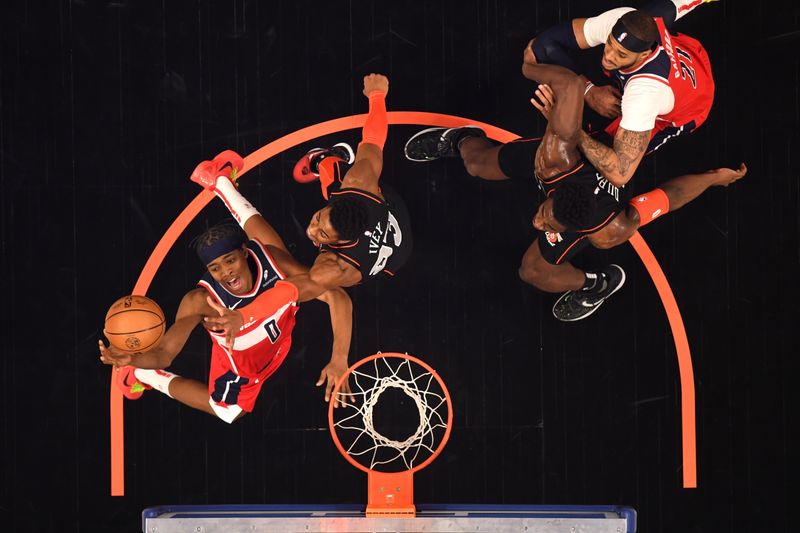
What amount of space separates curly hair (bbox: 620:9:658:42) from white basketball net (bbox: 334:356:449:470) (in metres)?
2.82

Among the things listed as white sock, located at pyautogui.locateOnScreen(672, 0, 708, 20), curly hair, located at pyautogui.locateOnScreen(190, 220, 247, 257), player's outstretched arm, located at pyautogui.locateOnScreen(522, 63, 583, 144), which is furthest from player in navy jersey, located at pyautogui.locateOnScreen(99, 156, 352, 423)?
white sock, located at pyautogui.locateOnScreen(672, 0, 708, 20)

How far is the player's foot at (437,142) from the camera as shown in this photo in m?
5.13

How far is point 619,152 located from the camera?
4.22m

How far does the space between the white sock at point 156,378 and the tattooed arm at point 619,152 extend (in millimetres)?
3435

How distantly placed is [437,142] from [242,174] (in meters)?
1.59

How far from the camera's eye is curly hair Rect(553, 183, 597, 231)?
4.28m

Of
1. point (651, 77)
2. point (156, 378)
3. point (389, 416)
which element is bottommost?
point (389, 416)

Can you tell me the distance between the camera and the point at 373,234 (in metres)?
4.46

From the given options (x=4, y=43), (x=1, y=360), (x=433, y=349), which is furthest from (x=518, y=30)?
(x=1, y=360)

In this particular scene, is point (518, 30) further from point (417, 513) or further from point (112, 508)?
point (112, 508)

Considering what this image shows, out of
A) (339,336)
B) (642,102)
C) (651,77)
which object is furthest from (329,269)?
(651,77)

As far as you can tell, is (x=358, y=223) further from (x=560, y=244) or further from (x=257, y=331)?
(x=560, y=244)

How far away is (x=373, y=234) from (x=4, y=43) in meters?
3.56

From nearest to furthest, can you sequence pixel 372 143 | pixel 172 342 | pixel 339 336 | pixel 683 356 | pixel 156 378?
1. pixel 172 342
2. pixel 372 143
3. pixel 339 336
4. pixel 156 378
5. pixel 683 356
